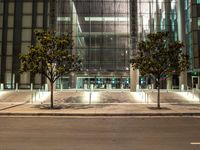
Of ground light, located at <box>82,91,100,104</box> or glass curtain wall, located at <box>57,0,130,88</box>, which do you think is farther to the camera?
glass curtain wall, located at <box>57,0,130,88</box>

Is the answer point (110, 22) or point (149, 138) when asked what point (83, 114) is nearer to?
point (149, 138)

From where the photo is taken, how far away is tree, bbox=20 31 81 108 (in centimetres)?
2319

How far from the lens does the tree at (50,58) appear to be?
913 inches

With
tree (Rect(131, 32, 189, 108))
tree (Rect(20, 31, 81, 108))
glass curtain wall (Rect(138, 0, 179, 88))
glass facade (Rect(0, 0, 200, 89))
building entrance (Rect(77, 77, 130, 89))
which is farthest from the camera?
building entrance (Rect(77, 77, 130, 89))

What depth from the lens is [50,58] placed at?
77.4ft

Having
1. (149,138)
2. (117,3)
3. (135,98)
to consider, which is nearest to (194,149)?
(149,138)

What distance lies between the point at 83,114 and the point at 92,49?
3427 centimetres

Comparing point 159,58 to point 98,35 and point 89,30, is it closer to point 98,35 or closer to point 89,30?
point 98,35

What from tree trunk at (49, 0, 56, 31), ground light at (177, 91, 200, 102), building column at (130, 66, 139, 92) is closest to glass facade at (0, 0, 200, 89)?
tree trunk at (49, 0, 56, 31)

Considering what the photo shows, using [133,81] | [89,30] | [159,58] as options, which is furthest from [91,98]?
[89,30]

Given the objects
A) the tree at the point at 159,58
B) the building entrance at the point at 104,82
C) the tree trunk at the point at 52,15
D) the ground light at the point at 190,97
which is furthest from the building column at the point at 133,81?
the tree at the point at 159,58

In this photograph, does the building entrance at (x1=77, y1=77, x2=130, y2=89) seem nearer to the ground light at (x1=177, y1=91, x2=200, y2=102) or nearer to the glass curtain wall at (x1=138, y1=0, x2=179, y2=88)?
the glass curtain wall at (x1=138, y1=0, x2=179, y2=88)

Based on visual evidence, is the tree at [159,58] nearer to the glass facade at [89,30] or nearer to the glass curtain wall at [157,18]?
the glass curtain wall at [157,18]

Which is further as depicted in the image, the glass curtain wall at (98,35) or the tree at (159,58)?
the glass curtain wall at (98,35)
